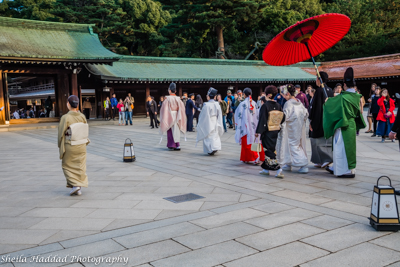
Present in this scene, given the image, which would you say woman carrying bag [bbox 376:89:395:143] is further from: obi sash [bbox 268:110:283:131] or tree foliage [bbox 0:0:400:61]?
tree foliage [bbox 0:0:400:61]

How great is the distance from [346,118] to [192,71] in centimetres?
2140

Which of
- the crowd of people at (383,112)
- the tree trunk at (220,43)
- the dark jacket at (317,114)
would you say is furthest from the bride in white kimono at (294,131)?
the tree trunk at (220,43)

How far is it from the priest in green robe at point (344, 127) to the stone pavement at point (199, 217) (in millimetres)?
280

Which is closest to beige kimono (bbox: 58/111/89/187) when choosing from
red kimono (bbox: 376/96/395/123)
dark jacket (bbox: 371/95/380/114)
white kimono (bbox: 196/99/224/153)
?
white kimono (bbox: 196/99/224/153)

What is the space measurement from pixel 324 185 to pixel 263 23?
112 feet

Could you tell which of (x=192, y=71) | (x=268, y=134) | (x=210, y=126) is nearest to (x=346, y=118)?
(x=268, y=134)

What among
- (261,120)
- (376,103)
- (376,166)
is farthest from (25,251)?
(376,103)

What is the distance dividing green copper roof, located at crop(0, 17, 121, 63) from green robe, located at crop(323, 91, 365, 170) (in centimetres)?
1518

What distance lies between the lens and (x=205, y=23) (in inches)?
1341

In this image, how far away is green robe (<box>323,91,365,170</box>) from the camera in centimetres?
593

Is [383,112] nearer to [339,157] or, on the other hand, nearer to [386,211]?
[339,157]

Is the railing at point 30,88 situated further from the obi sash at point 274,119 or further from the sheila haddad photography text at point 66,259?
the sheila haddad photography text at point 66,259

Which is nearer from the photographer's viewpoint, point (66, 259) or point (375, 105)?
point (66, 259)

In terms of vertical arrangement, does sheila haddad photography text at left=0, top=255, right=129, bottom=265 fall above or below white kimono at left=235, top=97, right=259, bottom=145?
below
